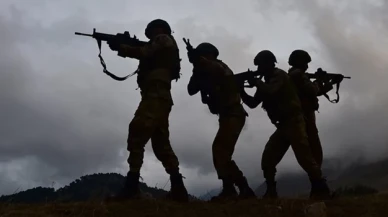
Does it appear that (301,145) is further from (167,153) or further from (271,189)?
(167,153)

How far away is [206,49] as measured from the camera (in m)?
8.76

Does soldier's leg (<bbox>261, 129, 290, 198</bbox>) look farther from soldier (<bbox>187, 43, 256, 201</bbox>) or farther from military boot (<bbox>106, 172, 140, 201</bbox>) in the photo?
military boot (<bbox>106, 172, 140, 201</bbox>)

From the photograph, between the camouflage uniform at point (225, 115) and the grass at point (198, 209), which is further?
the camouflage uniform at point (225, 115)

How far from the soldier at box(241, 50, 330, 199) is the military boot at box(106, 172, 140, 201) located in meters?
2.33

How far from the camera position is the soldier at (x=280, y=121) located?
26.6 ft

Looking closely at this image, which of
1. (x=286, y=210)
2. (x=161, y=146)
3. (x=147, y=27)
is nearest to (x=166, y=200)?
(x=161, y=146)

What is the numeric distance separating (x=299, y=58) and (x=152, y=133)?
127 inches

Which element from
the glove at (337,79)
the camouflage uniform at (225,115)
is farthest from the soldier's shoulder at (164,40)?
the glove at (337,79)

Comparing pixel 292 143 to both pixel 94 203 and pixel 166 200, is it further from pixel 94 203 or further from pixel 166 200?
pixel 94 203

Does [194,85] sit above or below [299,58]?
below

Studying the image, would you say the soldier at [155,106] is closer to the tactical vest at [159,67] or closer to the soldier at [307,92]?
the tactical vest at [159,67]

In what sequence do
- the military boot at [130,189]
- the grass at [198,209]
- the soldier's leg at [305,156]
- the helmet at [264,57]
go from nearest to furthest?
the grass at [198,209], the military boot at [130,189], the soldier's leg at [305,156], the helmet at [264,57]

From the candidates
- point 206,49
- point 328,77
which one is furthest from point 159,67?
point 328,77

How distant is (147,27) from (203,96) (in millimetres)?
1562
